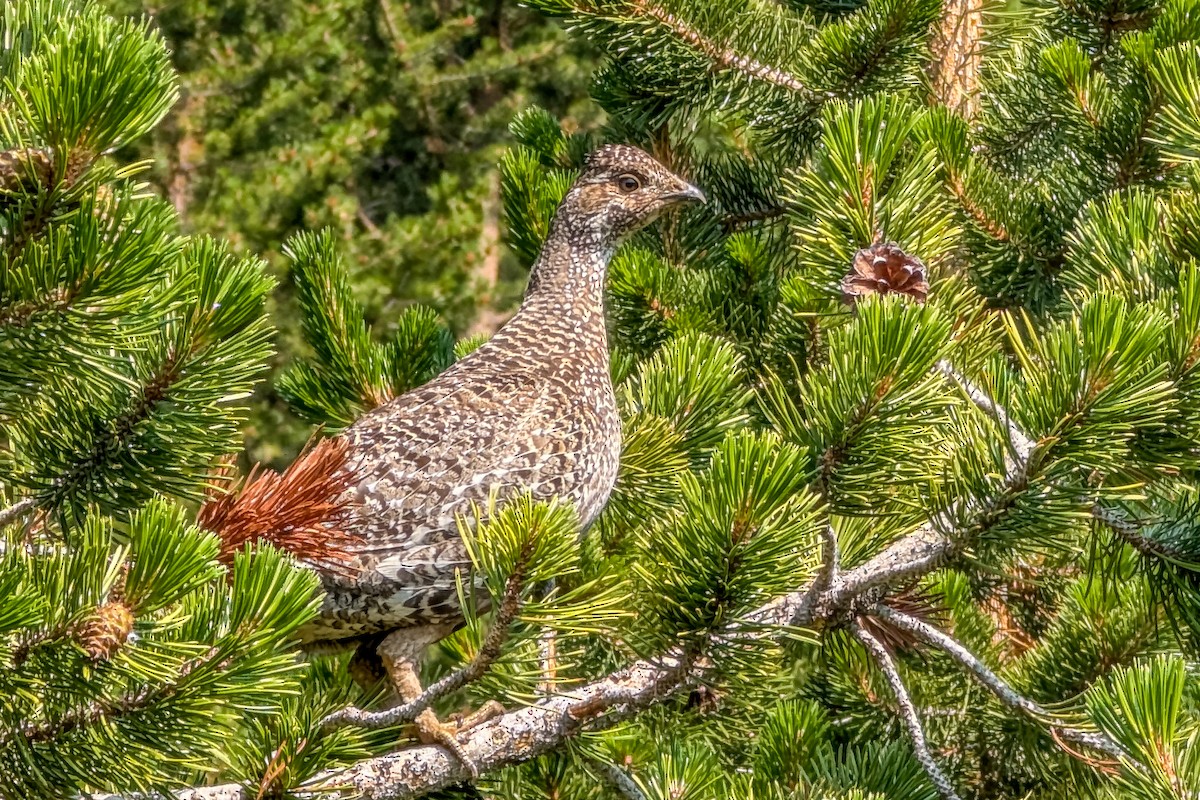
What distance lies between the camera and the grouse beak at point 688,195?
494cm

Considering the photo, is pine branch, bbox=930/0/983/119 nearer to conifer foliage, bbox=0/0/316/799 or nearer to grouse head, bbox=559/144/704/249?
grouse head, bbox=559/144/704/249

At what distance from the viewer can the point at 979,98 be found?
5402 millimetres

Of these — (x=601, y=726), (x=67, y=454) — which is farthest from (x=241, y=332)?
(x=601, y=726)

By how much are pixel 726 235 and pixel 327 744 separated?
9.31ft

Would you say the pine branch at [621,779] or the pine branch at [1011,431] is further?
the pine branch at [621,779]

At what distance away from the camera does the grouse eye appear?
4.96 metres

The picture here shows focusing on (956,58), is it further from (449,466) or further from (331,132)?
(331,132)

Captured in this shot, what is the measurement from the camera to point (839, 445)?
10.5 feet

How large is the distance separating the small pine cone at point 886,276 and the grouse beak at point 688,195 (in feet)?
5.63

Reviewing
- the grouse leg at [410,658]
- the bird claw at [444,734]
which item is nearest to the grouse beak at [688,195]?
the grouse leg at [410,658]

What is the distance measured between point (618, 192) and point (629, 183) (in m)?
0.05

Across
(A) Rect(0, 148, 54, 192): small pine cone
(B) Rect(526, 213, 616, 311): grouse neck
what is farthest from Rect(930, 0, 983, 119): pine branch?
(A) Rect(0, 148, 54, 192): small pine cone

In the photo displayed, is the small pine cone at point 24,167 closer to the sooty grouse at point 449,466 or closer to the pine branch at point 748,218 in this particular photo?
the sooty grouse at point 449,466

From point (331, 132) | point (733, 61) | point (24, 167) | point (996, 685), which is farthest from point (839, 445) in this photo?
point (331, 132)
